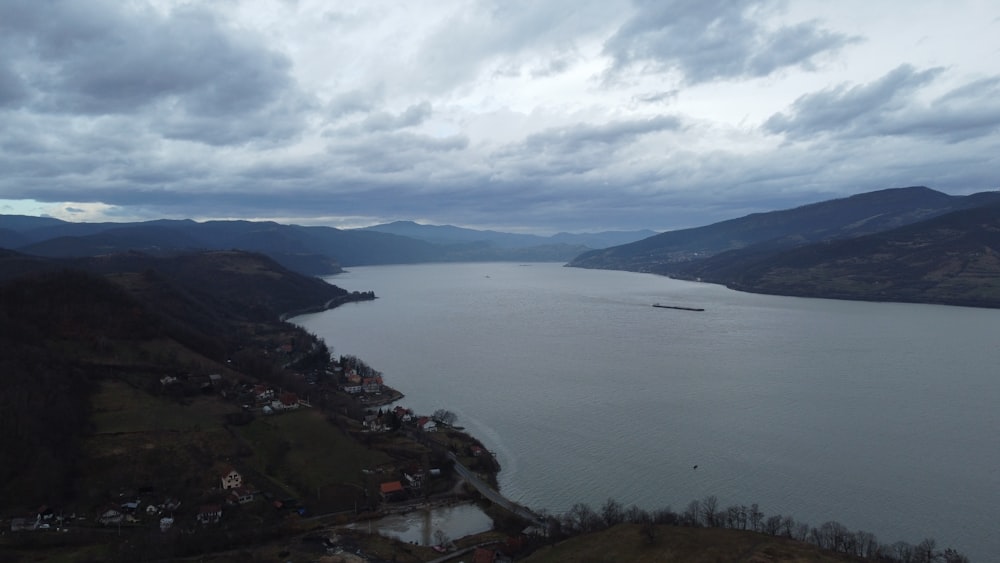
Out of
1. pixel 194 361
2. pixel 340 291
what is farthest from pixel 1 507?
pixel 340 291

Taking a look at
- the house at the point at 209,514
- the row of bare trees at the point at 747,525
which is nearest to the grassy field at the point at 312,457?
the house at the point at 209,514

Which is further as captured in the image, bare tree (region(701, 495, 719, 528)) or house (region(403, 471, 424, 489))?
house (region(403, 471, 424, 489))

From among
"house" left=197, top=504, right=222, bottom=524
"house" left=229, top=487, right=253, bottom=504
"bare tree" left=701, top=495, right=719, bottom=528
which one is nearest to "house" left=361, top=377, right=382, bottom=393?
"house" left=229, top=487, right=253, bottom=504

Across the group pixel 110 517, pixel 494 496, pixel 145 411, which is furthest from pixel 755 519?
pixel 145 411

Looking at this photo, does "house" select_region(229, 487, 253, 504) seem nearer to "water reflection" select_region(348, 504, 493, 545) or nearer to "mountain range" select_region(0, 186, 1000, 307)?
"water reflection" select_region(348, 504, 493, 545)

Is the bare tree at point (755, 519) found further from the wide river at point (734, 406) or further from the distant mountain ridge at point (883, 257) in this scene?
the distant mountain ridge at point (883, 257)

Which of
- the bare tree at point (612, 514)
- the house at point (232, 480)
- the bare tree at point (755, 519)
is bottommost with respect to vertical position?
the house at point (232, 480)

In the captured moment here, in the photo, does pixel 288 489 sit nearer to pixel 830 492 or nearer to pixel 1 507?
pixel 1 507

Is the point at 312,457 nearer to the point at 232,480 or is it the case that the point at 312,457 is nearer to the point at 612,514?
the point at 232,480
